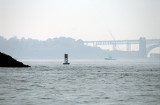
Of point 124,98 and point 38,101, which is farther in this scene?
point 124,98

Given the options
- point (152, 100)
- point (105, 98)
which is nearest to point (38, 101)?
point (105, 98)

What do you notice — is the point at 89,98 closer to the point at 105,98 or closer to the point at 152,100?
the point at 105,98

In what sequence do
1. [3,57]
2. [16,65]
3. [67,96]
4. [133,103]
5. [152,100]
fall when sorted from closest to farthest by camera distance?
[133,103] < [152,100] < [67,96] < [3,57] < [16,65]

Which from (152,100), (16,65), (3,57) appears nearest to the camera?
(152,100)

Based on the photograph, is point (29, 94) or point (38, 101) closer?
point (38, 101)

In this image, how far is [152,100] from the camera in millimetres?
28531

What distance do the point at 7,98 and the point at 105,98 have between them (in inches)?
265

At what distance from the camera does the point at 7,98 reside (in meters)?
28.9

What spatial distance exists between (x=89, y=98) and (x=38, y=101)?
12.6 ft

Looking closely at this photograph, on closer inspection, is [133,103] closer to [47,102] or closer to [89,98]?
[89,98]

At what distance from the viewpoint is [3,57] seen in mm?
88750

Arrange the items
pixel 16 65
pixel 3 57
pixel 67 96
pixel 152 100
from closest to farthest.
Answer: pixel 152 100 → pixel 67 96 → pixel 3 57 → pixel 16 65

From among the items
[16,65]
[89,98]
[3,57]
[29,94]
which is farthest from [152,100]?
[16,65]

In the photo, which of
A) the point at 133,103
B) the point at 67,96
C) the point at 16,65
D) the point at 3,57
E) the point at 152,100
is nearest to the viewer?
the point at 133,103
